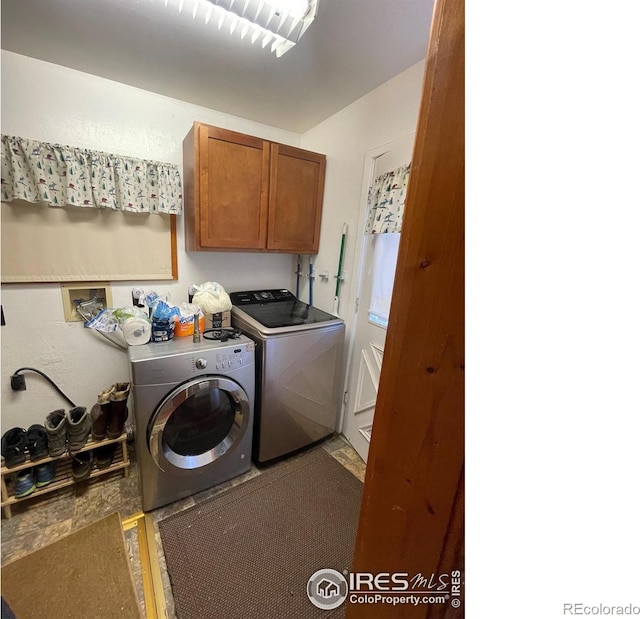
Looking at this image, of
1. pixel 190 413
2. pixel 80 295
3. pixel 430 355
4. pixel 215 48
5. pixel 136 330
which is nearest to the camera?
pixel 430 355

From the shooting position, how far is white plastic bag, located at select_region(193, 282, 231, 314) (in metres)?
1.90

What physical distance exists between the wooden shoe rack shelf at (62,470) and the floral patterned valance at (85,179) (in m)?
1.44

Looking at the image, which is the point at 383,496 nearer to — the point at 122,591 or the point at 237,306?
the point at 122,591

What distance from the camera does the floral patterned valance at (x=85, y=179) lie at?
147cm

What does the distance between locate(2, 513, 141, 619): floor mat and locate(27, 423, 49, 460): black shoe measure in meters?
0.47

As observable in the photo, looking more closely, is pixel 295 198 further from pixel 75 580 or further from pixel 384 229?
pixel 75 580

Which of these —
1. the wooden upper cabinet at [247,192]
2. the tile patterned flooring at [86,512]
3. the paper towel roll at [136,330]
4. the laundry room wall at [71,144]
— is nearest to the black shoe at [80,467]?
the tile patterned flooring at [86,512]

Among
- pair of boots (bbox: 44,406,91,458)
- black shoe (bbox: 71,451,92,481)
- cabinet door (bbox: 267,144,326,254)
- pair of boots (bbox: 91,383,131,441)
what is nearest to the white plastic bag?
cabinet door (bbox: 267,144,326,254)

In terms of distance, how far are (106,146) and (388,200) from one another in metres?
1.79

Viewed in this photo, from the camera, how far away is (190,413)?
5.40 ft

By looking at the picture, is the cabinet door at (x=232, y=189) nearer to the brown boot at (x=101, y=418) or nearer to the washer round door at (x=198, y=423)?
the washer round door at (x=198, y=423)

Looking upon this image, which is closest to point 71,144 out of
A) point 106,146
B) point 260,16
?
point 106,146
